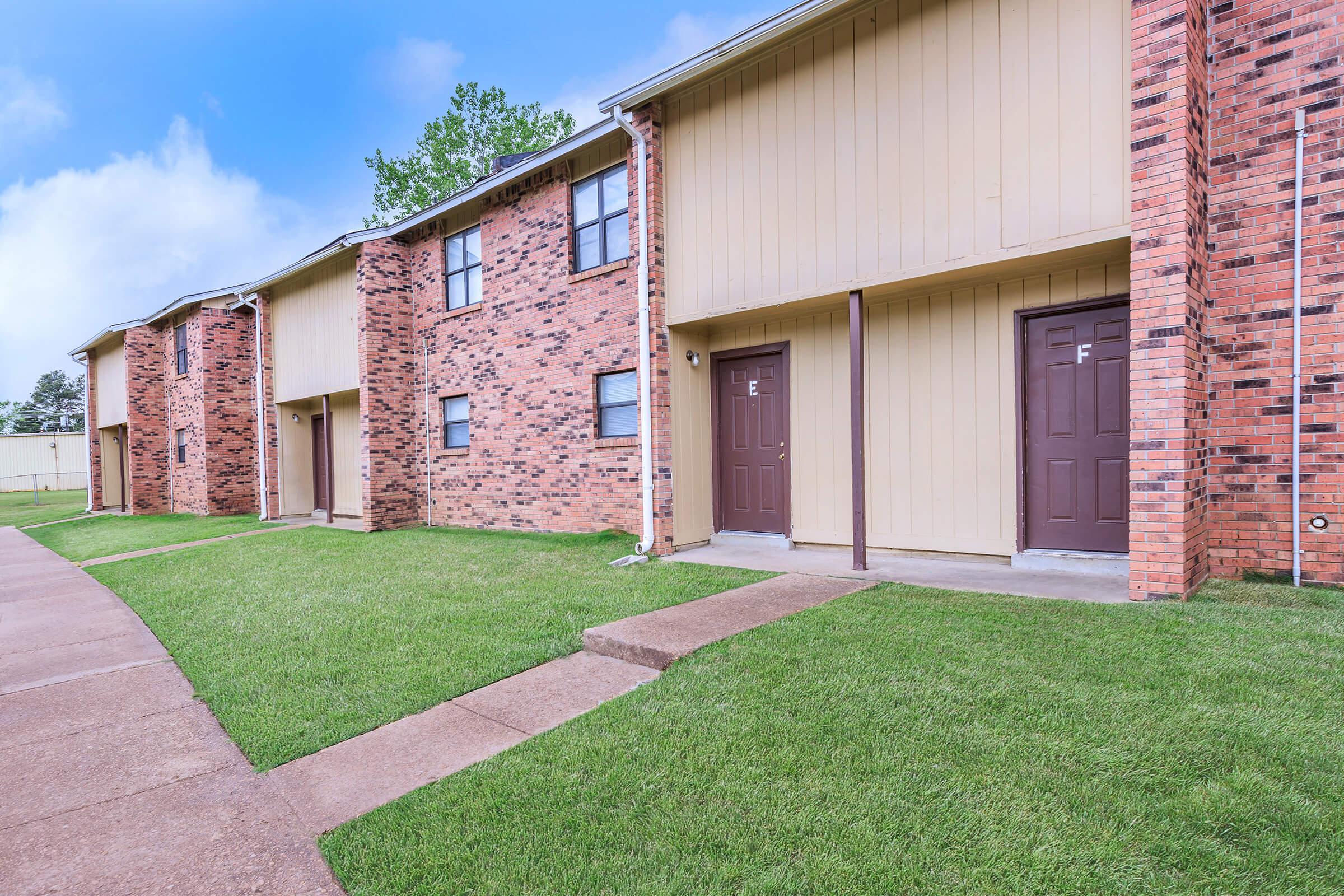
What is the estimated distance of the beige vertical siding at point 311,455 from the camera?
45.3 ft

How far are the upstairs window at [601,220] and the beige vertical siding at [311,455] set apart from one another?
6937 millimetres

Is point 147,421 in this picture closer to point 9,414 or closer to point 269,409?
point 269,409

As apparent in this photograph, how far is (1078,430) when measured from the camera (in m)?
5.84

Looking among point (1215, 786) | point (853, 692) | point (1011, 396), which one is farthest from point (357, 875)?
point (1011, 396)

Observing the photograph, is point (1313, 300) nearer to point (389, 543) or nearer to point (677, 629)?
point (677, 629)

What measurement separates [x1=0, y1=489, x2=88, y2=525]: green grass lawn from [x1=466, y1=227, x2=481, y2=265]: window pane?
15.9m

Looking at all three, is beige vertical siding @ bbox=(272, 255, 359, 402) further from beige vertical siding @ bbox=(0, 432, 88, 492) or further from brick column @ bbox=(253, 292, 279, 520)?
beige vertical siding @ bbox=(0, 432, 88, 492)

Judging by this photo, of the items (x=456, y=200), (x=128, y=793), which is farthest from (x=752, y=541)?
(x=456, y=200)

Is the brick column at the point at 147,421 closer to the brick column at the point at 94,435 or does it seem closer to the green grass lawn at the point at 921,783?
the brick column at the point at 94,435

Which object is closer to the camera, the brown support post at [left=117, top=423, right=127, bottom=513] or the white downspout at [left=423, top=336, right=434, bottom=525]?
the white downspout at [left=423, top=336, right=434, bottom=525]

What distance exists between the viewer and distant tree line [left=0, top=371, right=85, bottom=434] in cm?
6725

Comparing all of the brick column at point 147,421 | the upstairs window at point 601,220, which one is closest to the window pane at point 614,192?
the upstairs window at point 601,220

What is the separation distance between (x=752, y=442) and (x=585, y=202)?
433 centimetres

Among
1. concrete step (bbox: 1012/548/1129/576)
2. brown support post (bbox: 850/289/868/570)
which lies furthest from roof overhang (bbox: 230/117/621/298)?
concrete step (bbox: 1012/548/1129/576)
